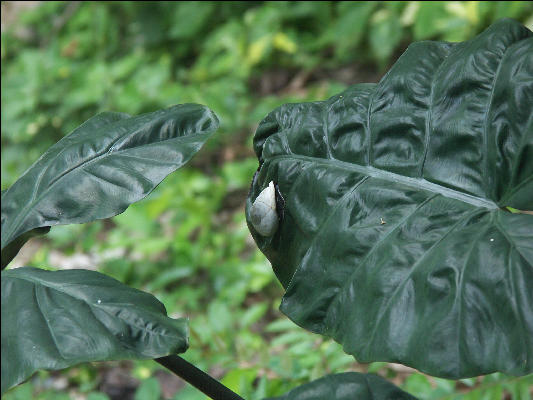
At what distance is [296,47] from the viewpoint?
11.8ft

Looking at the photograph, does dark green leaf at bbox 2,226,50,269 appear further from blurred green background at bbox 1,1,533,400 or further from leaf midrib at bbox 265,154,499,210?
blurred green background at bbox 1,1,533,400

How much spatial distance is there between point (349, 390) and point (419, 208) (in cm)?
33

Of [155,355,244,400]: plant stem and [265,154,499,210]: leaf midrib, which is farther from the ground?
[265,154,499,210]: leaf midrib

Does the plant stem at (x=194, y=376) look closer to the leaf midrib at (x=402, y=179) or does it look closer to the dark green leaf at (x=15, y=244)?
the dark green leaf at (x=15, y=244)

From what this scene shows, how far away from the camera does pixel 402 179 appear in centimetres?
95

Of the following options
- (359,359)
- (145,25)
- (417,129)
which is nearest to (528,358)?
(359,359)

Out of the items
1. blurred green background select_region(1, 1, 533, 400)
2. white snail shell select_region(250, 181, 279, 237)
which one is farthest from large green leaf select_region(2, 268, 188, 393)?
blurred green background select_region(1, 1, 533, 400)

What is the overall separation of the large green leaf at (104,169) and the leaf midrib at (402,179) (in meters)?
0.17

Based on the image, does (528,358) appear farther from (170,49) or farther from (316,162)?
(170,49)

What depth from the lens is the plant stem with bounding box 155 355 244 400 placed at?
859 millimetres

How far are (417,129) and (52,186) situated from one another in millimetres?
562

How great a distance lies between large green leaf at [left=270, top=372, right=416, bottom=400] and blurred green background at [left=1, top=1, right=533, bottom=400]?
16.3 inches

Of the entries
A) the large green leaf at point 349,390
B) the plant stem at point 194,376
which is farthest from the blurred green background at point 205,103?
the plant stem at point 194,376

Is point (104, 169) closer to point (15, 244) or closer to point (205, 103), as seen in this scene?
point (15, 244)
